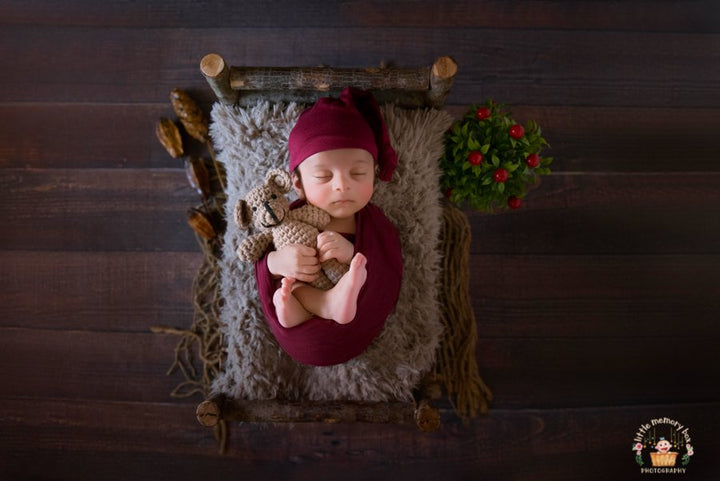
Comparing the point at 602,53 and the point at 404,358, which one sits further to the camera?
the point at 602,53

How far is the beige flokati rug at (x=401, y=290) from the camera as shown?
3.68ft

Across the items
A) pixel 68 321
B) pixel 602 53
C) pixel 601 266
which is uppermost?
pixel 602 53

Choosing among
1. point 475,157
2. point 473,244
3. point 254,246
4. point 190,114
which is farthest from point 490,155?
point 190,114

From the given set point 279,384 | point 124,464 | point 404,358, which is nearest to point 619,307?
point 404,358

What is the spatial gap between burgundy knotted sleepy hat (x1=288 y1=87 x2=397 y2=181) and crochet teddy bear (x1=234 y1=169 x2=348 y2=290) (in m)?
0.07

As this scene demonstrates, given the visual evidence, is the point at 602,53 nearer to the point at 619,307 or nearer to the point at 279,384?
the point at 619,307

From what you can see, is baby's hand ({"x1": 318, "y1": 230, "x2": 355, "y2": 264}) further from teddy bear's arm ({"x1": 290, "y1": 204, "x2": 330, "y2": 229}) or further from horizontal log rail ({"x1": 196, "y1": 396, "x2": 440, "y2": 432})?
horizontal log rail ({"x1": 196, "y1": 396, "x2": 440, "y2": 432})

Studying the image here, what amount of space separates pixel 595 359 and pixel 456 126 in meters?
0.84

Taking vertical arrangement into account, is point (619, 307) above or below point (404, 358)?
above

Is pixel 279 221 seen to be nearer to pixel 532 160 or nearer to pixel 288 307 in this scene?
pixel 288 307

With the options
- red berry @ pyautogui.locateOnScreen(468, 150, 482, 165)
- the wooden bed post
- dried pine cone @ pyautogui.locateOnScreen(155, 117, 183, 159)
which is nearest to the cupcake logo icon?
red berry @ pyautogui.locateOnScreen(468, 150, 482, 165)

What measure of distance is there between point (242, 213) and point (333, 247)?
0.19m

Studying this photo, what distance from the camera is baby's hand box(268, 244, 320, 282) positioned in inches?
34.8

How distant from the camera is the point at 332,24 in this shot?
4.65 feet
